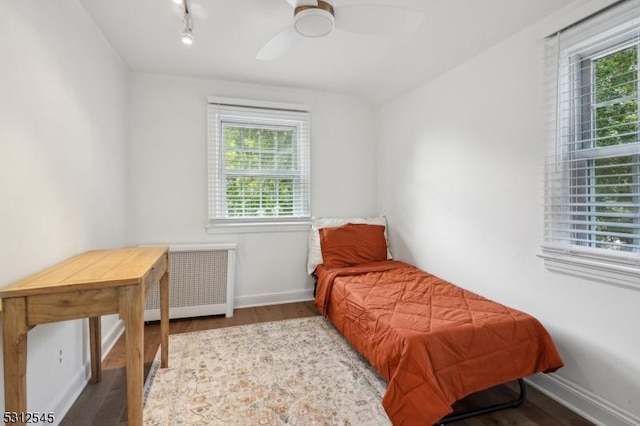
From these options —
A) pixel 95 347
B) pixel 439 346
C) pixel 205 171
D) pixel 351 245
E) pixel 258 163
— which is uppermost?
pixel 258 163

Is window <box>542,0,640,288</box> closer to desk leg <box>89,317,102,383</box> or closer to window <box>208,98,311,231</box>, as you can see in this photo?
window <box>208,98,311,231</box>

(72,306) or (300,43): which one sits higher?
(300,43)

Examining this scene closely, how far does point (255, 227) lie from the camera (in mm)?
3199

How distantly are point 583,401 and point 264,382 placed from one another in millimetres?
1798

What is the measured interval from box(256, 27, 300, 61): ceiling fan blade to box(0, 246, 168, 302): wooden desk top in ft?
4.63

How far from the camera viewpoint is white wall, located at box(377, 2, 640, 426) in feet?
5.17

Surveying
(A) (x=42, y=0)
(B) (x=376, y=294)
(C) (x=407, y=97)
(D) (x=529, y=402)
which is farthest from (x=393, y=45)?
(D) (x=529, y=402)

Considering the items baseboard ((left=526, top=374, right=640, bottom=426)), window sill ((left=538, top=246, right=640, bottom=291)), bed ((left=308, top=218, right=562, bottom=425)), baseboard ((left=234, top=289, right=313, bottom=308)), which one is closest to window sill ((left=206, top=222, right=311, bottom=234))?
baseboard ((left=234, top=289, right=313, bottom=308))

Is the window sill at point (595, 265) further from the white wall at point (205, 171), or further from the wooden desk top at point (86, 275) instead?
the wooden desk top at point (86, 275)

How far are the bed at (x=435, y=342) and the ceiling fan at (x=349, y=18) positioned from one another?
1.61m

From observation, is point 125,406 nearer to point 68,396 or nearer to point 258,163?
point 68,396

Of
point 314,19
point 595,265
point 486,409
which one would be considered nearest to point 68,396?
point 486,409

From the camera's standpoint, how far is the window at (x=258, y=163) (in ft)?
10.2

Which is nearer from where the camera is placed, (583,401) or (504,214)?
(583,401)
